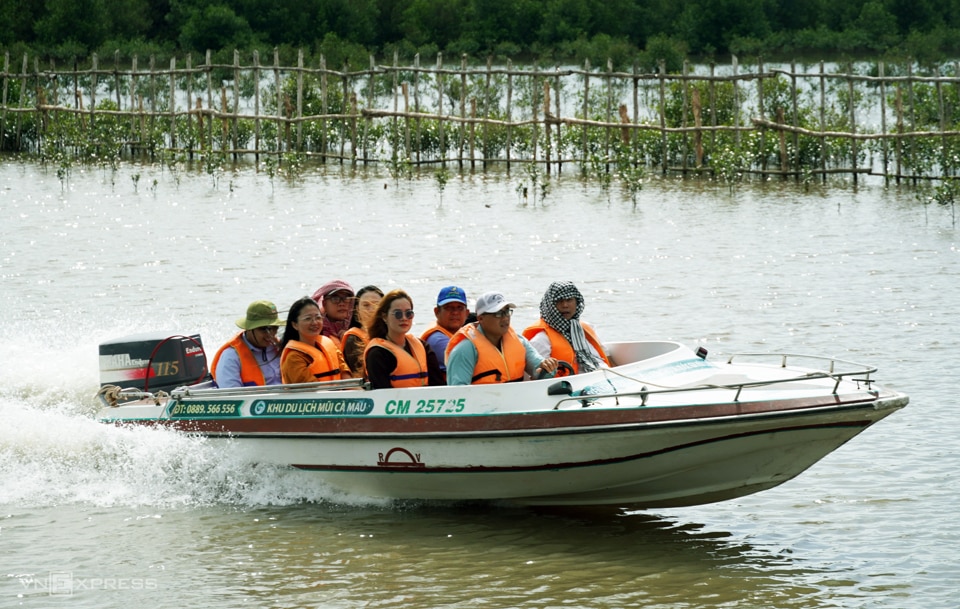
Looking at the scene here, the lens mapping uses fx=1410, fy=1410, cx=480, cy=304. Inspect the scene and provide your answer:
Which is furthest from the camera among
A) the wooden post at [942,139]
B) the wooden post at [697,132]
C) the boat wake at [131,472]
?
the wooden post at [697,132]

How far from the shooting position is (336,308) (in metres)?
10.0

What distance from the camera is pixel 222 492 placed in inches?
364

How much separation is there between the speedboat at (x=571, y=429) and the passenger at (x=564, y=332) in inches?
13.7

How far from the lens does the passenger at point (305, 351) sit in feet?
29.6

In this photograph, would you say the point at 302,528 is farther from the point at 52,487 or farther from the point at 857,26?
the point at 857,26

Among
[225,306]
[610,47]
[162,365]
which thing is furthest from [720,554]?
[610,47]

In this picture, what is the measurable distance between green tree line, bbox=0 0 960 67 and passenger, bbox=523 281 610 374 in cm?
3892

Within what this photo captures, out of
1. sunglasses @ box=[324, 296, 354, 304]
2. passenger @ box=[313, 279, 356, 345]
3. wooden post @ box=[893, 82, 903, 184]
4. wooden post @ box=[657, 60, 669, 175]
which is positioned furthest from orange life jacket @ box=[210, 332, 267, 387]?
wooden post @ box=[657, 60, 669, 175]

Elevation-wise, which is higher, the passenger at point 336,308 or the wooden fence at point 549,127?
the wooden fence at point 549,127

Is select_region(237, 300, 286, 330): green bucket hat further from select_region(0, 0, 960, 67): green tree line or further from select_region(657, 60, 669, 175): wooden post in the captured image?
select_region(0, 0, 960, 67): green tree line

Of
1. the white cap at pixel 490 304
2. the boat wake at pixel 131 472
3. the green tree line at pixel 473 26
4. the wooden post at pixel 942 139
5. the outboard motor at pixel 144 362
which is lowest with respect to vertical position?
the boat wake at pixel 131 472

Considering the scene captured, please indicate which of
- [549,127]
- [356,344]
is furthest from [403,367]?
[549,127]

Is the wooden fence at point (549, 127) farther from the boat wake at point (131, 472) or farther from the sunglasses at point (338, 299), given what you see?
the boat wake at point (131, 472)

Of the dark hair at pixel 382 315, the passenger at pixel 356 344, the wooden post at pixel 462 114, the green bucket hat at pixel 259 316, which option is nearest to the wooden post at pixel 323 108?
the wooden post at pixel 462 114
